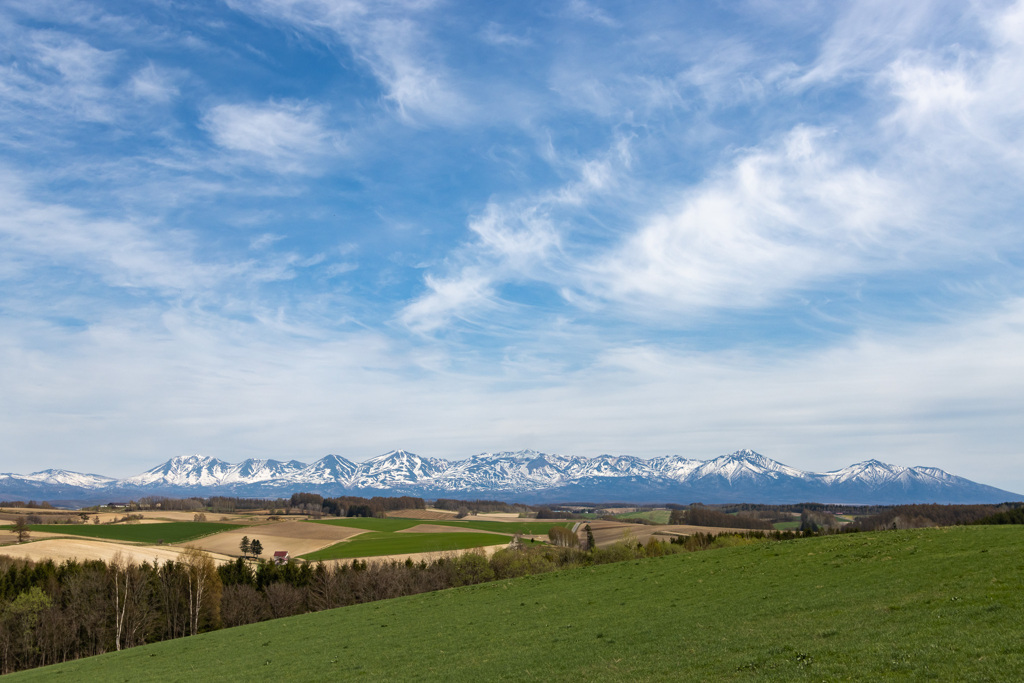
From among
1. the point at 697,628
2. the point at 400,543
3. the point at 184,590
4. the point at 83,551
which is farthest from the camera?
the point at 400,543

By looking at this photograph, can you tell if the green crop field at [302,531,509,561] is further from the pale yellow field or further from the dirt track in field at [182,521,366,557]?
the pale yellow field

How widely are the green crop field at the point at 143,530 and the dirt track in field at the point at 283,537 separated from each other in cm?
779

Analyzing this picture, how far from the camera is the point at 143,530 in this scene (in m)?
172

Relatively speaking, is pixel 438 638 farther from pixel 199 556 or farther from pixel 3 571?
pixel 3 571

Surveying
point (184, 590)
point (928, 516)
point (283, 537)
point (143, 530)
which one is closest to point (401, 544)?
point (283, 537)

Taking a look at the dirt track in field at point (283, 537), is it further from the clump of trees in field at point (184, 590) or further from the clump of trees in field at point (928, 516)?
the clump of trees in field at point (928, 516)

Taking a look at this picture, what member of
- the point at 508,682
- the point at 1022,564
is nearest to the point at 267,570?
the point at 508,682

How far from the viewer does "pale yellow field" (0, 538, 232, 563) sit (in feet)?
351

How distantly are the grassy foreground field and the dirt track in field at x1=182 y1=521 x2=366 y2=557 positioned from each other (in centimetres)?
10706

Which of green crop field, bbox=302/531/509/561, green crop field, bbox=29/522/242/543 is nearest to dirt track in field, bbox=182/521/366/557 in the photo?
green crop field, bbox=302/531/509/561

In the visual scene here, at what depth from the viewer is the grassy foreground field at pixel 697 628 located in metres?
18.5

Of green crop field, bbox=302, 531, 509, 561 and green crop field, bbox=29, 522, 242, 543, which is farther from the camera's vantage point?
green crop field, bbox=29, 522, 242, 543

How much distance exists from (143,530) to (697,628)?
609 feet

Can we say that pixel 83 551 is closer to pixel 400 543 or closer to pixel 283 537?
pixel 283 537
